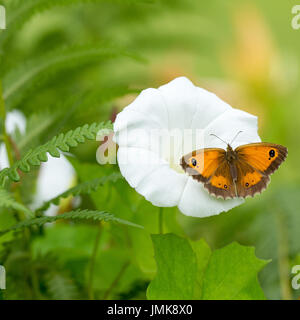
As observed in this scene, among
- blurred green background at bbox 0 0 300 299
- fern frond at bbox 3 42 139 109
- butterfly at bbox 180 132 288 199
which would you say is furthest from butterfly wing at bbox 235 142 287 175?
fern frond at bbox 3 42 139 109

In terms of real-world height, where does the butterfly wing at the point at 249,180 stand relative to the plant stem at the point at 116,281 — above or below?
above

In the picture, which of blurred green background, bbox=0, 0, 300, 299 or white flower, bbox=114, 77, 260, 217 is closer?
white flower, bbox=114, 77, 260, 217

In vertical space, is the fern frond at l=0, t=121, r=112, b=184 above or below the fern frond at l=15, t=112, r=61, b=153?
below

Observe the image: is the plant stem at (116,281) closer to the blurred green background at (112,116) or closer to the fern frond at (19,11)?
the blurred green background at (112,116)

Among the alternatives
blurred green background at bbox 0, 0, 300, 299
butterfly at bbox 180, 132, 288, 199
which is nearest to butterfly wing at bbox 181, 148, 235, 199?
butterfly at bbox 180, 132, 288, 199

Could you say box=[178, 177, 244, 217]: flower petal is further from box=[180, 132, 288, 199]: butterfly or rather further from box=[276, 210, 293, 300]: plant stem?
box=[276, 210, 293, 300]: plant stem

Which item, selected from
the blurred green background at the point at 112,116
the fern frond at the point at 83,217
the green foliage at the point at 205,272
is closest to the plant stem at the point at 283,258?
the blurred green background at the point at 112,116

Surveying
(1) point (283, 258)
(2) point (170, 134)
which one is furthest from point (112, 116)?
(1) point (283, 258)

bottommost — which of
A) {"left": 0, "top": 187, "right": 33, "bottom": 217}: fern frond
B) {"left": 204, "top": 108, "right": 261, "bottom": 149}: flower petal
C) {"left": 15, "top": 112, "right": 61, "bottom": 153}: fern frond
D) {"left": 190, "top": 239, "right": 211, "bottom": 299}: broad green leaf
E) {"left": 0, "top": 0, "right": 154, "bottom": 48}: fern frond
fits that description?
{"left": 190, "top": 239, "right": 211, "bottom": 299}: broad green leaf
